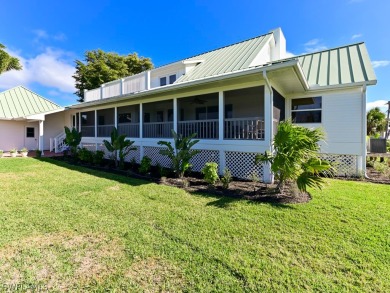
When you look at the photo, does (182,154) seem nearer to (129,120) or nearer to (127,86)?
(127,86)

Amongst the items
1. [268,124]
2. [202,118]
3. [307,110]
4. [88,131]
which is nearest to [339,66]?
[307,110]

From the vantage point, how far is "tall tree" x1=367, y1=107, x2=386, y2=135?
95.1 feet

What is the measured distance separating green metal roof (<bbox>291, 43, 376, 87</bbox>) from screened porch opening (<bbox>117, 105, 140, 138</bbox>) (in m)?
10.1

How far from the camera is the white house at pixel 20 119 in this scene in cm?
1781

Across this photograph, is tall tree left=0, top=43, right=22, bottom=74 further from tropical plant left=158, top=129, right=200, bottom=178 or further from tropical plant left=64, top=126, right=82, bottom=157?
tropical plant left=158, top=129, right=200, bottom=178

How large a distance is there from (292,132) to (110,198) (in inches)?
217

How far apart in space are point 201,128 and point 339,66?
25.2ft

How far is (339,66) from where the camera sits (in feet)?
33.2

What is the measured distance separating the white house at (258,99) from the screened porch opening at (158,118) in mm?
81

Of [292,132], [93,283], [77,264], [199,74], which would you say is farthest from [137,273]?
[199,74]

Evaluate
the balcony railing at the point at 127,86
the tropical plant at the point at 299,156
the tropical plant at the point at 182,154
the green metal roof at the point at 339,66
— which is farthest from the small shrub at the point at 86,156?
the green metal roof at the point at 339,66

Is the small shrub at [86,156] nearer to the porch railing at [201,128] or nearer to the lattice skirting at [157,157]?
the lattice skirting at [157,157]

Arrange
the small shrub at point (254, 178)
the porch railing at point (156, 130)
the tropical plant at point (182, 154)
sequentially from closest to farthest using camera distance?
the small shrub at point (254, 178)
the tropical plant at point (182, 154)
the porch railing at point (156, 130)

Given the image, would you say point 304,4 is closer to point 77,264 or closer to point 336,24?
point 336,24
